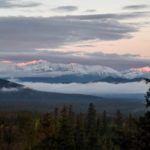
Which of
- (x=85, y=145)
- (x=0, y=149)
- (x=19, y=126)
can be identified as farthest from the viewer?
(x=19, y=126)

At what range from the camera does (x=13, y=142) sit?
174750 millimetres

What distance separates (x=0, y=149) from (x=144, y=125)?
129m

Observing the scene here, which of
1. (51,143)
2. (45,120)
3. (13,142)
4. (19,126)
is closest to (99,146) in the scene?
(45,120)

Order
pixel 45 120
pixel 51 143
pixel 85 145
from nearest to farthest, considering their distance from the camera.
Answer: pixel 51 143, pixel 45 120, pixel 85 145

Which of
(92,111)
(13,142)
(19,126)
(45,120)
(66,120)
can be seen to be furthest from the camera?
(19,126)

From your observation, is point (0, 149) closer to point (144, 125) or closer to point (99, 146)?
point (99, 146)

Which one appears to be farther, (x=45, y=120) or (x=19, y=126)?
(x=19, y=126)

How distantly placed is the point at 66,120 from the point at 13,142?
10908 cm

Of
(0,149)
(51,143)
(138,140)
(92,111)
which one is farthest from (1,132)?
(138,140)

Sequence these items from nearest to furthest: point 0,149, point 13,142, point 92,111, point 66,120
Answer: point 66,120 → point 92,111 → point 0,149 → point 13,142

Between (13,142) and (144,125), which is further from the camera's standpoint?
(13,142)

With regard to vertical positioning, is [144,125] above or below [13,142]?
above

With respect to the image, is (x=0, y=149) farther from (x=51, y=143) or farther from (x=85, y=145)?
(x=51, y=143)

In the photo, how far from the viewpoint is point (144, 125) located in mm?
26391
